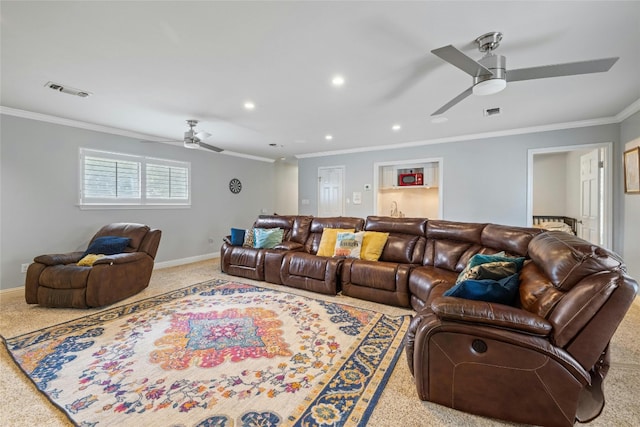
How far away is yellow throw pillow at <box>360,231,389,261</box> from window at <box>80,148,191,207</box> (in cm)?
390

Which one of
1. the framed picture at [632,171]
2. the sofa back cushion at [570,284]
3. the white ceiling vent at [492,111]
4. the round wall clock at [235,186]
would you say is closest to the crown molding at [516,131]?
the framed picture at [632,171]

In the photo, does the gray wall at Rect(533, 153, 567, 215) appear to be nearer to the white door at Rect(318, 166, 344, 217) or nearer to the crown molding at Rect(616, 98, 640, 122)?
the crown molding at Rect(616, 98, 640, 122)

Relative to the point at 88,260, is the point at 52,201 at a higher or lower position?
higher

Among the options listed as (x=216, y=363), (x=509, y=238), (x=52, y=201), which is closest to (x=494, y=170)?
(x=509, y=238)

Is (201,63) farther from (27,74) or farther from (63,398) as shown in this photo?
(63,398)

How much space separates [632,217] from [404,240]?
3008mm

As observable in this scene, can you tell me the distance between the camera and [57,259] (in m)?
3.28

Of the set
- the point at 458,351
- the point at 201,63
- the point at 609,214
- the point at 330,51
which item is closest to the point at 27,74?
the point at 201,63

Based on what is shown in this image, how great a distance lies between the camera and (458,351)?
1.56m

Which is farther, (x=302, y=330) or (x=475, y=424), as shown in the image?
(x=302, y=330)

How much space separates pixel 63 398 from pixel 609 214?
253 inches

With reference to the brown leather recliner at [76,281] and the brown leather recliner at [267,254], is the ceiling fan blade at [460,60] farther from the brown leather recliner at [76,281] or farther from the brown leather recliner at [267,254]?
the brown leather recliner at [76,281]

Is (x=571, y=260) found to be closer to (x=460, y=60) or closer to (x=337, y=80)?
(x=460, y=60)

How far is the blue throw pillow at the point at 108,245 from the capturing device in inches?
144
